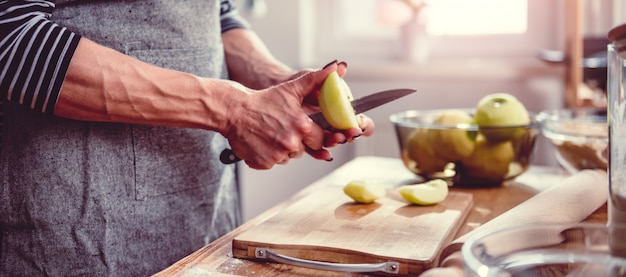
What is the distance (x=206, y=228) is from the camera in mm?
1198

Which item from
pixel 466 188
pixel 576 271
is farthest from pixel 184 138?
pixel 576 271

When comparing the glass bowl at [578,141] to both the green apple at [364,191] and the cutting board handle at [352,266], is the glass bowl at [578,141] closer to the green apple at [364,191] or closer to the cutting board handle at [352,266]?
the green apple at [364,191]

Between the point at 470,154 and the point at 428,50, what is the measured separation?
1.50 metres

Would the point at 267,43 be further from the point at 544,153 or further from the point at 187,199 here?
the point at 187,199

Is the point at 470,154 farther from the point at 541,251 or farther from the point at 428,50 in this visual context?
the point at 428,50

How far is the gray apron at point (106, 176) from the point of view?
40.1 inches

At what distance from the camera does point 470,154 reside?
1206 mm

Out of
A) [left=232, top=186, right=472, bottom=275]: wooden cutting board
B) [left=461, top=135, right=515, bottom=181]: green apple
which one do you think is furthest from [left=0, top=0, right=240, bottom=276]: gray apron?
[left=461, top=135, right=515, bottom=181]: green apple

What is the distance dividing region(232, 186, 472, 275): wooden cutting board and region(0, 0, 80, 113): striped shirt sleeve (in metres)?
0.32

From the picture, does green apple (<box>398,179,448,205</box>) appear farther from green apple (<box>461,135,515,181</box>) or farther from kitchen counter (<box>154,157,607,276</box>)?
green apple (<box>461,135,515,181</box>)

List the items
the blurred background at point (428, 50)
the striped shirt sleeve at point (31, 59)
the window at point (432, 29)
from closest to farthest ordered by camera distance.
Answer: the striped shirt sleeve at point (31, 59)
the blurred background at point (428, 50)
the window at point (432, 29)

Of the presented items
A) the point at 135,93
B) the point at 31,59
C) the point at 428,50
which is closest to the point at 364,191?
the point at 135,93

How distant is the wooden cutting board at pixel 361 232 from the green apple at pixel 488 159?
0.48 feet

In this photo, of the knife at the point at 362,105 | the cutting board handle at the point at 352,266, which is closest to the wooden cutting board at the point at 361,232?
the cutting board handle at the point at 352,266
